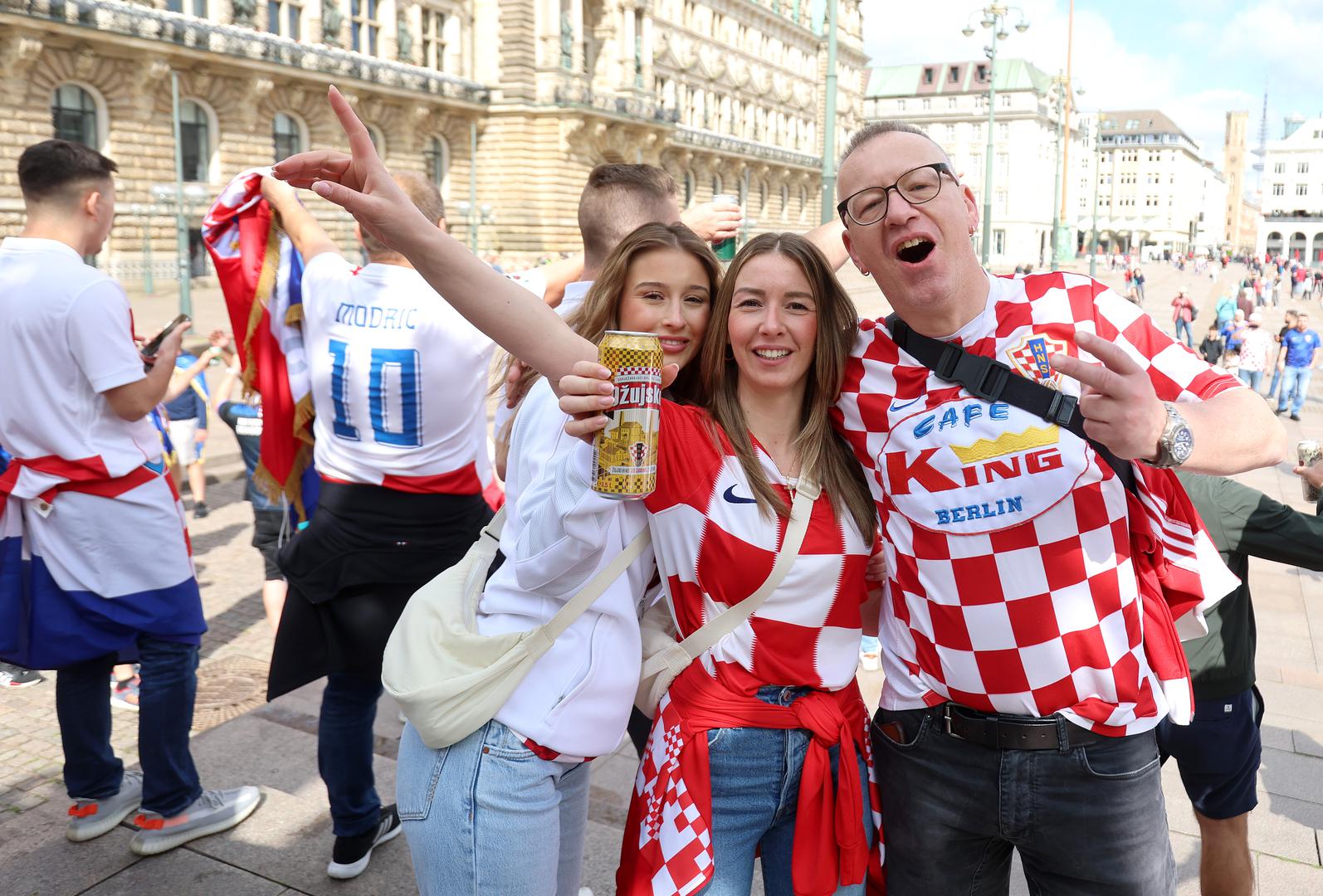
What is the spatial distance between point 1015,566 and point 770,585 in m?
0.44

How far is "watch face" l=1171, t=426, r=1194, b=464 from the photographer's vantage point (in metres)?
1.55

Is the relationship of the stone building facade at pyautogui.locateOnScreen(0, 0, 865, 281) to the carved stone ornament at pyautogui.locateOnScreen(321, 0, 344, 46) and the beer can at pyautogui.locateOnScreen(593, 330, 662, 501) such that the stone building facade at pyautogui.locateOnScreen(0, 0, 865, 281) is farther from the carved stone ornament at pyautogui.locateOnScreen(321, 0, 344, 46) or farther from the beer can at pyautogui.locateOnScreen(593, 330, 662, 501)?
the beer can at pyautogui.locateOnScreen(593, 330, 662, 501)

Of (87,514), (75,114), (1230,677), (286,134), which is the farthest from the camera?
(286,134)

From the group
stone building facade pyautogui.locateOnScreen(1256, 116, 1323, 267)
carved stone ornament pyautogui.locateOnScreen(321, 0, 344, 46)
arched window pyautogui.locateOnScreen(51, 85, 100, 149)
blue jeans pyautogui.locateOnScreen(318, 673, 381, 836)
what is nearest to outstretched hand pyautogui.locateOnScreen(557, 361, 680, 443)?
blue jeans pyautogui.locateOnScreen(318, 673, 381, 836)

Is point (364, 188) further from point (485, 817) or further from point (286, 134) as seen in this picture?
point (286, 134)

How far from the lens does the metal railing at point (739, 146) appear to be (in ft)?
166

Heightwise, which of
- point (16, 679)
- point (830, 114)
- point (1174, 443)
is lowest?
point (16, 679)

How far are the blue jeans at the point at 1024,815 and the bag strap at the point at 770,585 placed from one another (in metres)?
0.40

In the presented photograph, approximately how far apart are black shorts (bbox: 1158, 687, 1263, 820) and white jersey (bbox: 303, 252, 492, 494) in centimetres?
222

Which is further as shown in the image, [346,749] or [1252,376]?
[1252,376]

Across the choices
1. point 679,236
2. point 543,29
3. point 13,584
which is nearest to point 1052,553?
point 679,236

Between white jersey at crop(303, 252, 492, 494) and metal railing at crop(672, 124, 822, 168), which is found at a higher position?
metal railing at crop(672, 124, 822, 168)

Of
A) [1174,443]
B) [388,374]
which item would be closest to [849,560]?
[1174,443]

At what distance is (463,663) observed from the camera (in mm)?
1950
